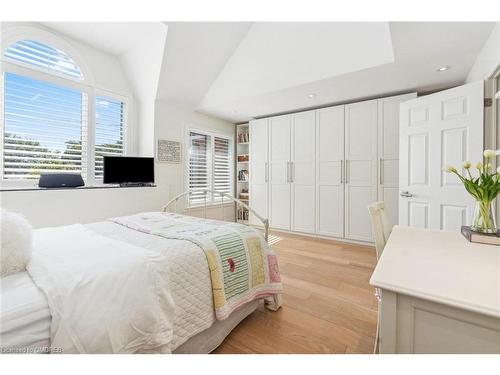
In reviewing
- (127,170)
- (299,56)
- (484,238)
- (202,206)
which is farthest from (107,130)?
(484,238)

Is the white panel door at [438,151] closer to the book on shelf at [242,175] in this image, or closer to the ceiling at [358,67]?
the ceiling at [358,67]

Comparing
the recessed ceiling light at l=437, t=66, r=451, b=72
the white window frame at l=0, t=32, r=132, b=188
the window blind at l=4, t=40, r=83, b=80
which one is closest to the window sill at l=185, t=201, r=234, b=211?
the white window frame at l=0, t=32, r=132, b=188

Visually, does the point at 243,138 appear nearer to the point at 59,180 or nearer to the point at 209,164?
the point at 209,164

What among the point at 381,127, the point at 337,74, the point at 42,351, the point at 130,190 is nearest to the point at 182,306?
the point at 42,351

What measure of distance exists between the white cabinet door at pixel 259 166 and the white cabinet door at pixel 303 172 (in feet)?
1.93

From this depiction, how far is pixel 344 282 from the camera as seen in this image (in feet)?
7.41

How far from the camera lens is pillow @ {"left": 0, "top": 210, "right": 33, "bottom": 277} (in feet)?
3.07

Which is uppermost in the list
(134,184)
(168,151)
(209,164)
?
(168,151)

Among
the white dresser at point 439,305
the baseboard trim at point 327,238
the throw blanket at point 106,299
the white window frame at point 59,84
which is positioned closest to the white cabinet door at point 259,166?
the baseboard trim at point 327,238

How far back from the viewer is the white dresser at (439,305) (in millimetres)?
651

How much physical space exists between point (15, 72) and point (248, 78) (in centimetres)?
269

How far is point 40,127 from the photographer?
262cm

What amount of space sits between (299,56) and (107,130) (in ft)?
9.42

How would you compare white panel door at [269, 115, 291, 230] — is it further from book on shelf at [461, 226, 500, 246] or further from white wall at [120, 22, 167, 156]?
book on shelf at [461, 226, 500, 246]
